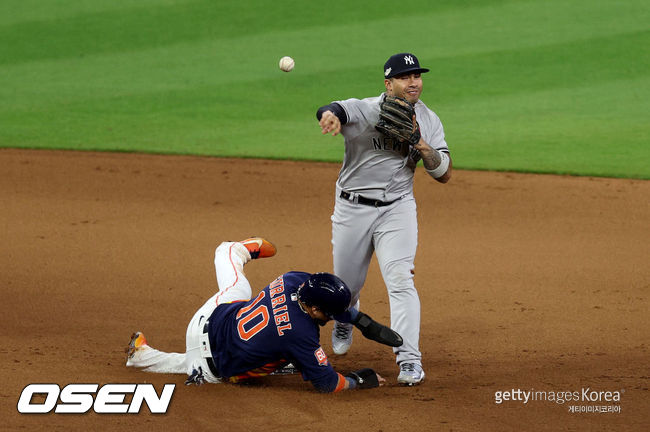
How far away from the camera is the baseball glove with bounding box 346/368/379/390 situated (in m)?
5.36

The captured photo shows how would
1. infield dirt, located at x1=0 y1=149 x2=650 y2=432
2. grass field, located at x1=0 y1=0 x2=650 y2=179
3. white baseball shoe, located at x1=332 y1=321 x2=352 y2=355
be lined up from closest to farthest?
1. infield dirt, located at x1=0 y1=149 x2=650 y2=432
2. white baseball shoe, located at x1=332 y1=321 x2=352 y2=355
3. grass field, located at x1=0 y1=0 x2=650 y2=179

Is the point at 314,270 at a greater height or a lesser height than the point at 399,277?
lesser

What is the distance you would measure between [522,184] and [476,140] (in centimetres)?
218

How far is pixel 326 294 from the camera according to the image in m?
5.02

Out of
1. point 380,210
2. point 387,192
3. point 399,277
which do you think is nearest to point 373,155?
point 387,192

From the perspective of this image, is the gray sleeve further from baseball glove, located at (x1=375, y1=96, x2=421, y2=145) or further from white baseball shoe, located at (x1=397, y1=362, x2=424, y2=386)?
white baseball shoe, located at (x1=397, y1=362, x2=424, y2=386)

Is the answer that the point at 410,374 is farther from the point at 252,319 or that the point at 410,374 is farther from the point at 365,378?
the point at 252,319

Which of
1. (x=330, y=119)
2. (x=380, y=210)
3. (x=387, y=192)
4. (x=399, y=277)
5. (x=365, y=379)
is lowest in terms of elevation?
(x=365, y=379)

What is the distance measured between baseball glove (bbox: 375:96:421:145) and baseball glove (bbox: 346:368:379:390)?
56.4 inches

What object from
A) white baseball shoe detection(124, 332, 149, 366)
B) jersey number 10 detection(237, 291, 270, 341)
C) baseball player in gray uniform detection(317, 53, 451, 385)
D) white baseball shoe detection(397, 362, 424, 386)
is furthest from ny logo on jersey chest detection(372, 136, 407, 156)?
white baseball shoe detection(124, 332, 149, 366)

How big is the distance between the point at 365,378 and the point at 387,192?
1.22m

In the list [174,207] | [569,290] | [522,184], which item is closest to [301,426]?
[569,290]

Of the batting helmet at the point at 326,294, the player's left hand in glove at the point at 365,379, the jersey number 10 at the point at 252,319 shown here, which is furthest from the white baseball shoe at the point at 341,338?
the batting helmet at the point at 326,294

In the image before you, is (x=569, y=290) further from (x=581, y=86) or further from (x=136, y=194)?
(x=581, y=86)
